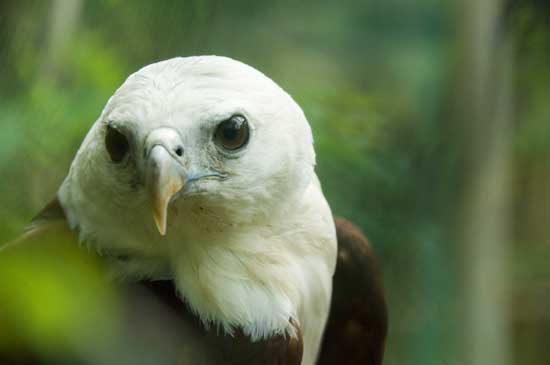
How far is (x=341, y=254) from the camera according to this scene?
3.46ft

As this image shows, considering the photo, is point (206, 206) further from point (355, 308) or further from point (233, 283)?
point (355, 308)

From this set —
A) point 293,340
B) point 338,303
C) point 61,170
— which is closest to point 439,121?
point 338,303

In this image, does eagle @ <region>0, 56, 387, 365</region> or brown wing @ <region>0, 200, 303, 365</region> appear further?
eagle @ <region>0, 56, 387, 365</region>

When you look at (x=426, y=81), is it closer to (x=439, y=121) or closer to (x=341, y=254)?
(x=439, y=121)

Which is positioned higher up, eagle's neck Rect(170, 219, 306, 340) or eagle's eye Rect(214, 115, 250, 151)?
eagle's eye Rect(214, 115, 250, 151)

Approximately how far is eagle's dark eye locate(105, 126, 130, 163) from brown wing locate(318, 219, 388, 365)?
43 cm

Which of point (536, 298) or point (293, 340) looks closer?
point (293, 340)

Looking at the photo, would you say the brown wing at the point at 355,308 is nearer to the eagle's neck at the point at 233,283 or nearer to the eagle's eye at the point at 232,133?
the eagle's neck at the point at 233,283

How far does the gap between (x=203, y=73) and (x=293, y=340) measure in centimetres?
34

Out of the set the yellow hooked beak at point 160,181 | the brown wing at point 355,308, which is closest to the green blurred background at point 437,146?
the brown wing at point 355,308

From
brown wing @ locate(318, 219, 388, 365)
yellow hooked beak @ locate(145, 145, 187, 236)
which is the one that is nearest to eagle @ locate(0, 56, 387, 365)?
yellow hooked beak @ locate(145, 145, 187, 236)

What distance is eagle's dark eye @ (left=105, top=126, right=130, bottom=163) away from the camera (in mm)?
715

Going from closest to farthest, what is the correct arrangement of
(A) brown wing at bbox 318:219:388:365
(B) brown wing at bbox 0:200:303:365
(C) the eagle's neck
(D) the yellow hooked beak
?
(B) brown wing at bbox 0:200:303:365, (D) the yellow hooked beak, (C) the eagle's neck, (A) brown wing at bbox 318:219:388:365

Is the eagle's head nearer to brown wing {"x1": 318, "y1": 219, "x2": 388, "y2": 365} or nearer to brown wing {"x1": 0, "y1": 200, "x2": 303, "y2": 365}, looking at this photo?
brown wing {"x1": 0, "y1": 200, "x2": 303, "y2": 365}
